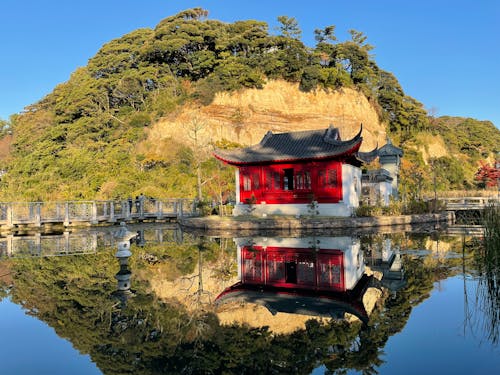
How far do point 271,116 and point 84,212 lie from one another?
2419 cm

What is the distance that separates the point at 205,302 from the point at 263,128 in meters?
35.3

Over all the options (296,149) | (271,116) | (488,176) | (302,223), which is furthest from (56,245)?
(488,176)

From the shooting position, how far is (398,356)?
3885 mm

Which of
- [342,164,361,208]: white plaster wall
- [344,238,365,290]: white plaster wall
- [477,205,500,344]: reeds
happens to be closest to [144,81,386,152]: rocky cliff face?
[342,164,361,208]: white plaster wall

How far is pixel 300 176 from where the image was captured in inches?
805

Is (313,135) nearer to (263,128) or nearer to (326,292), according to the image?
(326,292)

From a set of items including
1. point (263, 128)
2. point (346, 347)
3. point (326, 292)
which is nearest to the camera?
point (346, 347)

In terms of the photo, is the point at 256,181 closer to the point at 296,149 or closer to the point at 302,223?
the point at 296,149

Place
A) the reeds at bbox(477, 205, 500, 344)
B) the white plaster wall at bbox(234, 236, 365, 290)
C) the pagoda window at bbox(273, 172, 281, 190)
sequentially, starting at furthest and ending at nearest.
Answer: the pagoda window at bbox(273, 172, 281, 190)
the white plaster wall at bbox(234, 236, 365, 290)
the reeds at bbox(477, 205, 500, 344)

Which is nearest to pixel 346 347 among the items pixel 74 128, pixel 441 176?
pixel 74 128

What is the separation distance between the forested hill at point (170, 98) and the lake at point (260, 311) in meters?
20.5

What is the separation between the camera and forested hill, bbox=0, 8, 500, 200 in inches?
1312

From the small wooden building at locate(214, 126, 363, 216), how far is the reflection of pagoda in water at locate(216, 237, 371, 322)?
7.80m

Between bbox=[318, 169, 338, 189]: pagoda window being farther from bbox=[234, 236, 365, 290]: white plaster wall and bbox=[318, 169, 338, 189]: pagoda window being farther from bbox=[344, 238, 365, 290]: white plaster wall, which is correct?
bbox=[344, 238, 365, 290]: white plaster wall
